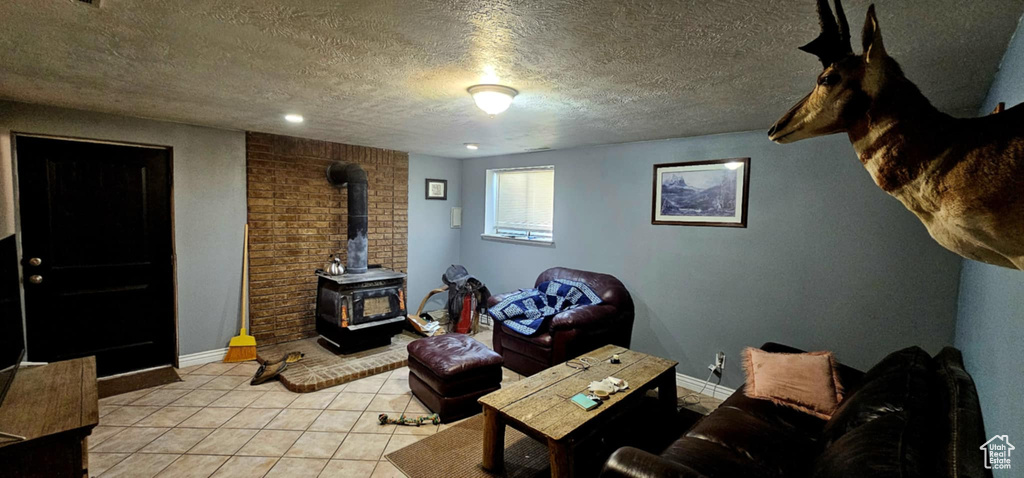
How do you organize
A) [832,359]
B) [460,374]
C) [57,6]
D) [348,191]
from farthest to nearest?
1. [348,191]
2. [460,374]
3. [832,359]
4. [57,6]

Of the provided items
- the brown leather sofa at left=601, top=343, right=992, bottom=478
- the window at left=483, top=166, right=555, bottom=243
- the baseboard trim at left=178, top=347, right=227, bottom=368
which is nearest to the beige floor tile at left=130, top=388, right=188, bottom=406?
the baseboard trim at left=178, top=347, right=227, bottom=368

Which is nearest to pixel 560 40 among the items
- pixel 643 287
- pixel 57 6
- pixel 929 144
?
pixel 929 144

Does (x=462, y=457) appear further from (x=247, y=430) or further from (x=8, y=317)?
(x=8, y=317)

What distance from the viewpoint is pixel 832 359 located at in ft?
7.54

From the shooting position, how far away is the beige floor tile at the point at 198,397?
2.94 metres

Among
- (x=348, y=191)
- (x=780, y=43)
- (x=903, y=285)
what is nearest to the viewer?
(x=780, y=43)

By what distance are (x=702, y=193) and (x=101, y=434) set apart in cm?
450

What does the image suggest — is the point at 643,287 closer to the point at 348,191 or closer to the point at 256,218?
the point at 348,191

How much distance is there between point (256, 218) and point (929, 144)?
4.53m

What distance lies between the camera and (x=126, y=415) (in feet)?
9.02

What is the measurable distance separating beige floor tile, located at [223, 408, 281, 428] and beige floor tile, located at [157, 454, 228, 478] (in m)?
0.34

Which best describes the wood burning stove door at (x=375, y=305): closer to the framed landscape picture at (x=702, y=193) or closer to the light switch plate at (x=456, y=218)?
the light switch plate at (x=456, y=218)

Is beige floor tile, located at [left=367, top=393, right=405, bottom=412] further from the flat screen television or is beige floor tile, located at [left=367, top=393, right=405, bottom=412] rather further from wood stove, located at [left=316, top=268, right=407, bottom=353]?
the flat screen television

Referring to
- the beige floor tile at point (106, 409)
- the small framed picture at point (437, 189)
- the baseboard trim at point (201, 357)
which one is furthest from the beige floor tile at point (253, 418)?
the small framed picture at point (437, 189)
